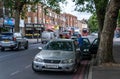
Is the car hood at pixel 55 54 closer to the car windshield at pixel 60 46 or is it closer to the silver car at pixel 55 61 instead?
the silver car at pixel 55 61

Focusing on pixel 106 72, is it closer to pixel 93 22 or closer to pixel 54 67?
pixel 54 67

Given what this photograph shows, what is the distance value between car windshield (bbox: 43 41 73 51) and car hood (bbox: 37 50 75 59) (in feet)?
1.85

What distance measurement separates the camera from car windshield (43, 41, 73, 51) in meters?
14.6

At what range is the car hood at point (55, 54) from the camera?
13.3 metres

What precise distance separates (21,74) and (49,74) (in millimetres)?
1132

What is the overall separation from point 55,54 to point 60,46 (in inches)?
53.3

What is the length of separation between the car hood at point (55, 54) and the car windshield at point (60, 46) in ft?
1.85

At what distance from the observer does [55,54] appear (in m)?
13.5

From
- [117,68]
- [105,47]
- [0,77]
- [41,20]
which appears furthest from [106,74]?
[41,20]

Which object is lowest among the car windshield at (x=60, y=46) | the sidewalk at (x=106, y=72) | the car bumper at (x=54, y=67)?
the sidewalk at (x=106, y=72)

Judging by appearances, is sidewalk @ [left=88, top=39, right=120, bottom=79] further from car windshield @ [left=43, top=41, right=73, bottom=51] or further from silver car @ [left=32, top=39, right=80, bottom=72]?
car windshield @ [left=43, top=41, right=73, bottom=51]

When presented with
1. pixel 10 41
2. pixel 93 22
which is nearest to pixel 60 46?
pixel 10 41

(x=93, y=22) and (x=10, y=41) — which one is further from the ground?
(x=93, y=22)

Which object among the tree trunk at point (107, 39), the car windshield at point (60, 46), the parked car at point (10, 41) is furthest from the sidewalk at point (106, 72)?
the parked car at point (10, 41)
